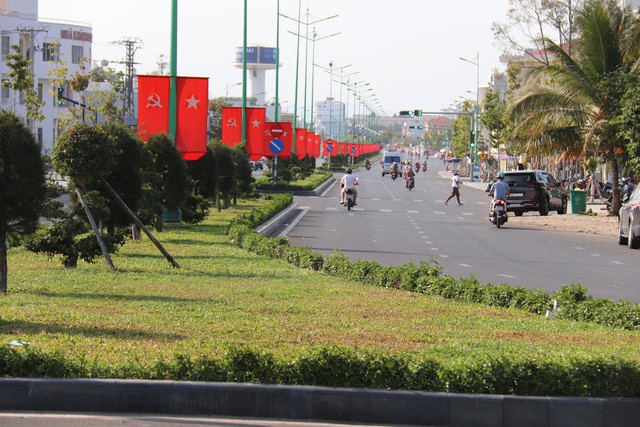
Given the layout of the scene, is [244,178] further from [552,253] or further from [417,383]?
[417,383]

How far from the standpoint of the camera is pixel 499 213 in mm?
33750

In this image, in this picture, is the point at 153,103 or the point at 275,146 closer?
the point at 153,103

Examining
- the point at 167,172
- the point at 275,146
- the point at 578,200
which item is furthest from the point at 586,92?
the point at 275,146

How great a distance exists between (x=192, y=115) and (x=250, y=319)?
1627 centimetres

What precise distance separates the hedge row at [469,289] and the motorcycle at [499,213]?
14.8 m

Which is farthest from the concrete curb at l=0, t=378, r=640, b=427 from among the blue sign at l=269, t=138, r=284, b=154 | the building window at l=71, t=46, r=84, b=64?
the building window at l=71, t=46, r=84, b=64

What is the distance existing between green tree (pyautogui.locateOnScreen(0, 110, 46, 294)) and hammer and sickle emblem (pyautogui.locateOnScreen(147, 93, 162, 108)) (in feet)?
38.6

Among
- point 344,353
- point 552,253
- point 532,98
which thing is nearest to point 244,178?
point 532,98

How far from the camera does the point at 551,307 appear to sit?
41.0 feet

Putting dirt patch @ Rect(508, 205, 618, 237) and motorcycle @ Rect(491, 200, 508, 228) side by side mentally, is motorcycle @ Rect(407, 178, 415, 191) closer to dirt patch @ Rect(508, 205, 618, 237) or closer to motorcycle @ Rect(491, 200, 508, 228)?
dirt patch @ Rect(508, 205, 618, 237)

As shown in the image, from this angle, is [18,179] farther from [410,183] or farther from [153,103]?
[410,183]

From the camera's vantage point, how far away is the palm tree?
34.9m

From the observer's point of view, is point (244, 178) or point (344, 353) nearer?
point (344, 353)

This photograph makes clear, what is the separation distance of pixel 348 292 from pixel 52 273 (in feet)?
15.2
